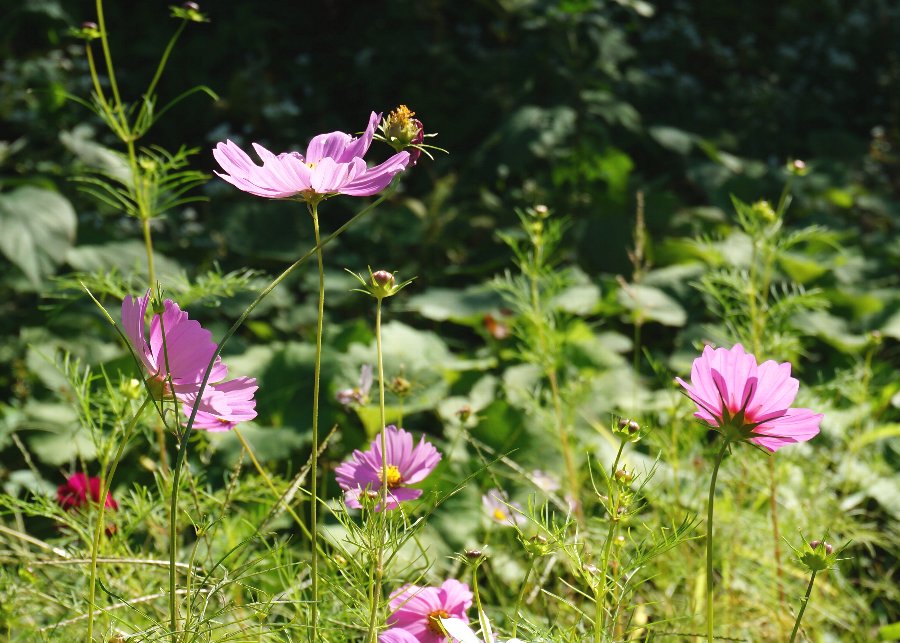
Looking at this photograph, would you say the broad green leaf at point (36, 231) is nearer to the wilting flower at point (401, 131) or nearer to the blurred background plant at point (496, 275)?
the blurred background plant at point (496, 275)

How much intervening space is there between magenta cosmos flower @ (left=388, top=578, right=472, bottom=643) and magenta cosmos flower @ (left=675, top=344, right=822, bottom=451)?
0.76 feet

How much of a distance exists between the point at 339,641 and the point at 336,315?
4.92 feet

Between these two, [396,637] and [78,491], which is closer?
Answer: [396,637]

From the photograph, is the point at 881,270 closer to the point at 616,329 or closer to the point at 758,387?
the point at 616,329

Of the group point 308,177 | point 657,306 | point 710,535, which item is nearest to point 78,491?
point 308,177

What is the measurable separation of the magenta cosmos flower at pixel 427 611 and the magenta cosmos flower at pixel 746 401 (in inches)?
9.1

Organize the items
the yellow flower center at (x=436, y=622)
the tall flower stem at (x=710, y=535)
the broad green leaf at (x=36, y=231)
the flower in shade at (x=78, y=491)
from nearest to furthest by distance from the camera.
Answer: the tall flower stem at (x=710, y=535) → the yellow flower center at (x=436, y=622) → the flower in shade at (x=78, y=491) → the broad green leaf at (x=36, y=231)

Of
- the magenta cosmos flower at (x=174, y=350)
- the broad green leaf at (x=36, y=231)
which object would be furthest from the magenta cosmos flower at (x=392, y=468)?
the broad green leaf at (x=36, y=231)

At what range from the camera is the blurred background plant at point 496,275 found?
1013 mm

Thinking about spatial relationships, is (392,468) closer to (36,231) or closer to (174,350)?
(174,350)

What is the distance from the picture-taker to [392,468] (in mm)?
683

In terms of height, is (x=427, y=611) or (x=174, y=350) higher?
(x=174, y=350)

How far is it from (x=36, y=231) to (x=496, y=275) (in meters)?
0.88

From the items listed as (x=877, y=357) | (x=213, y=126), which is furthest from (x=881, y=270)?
(x=213, y=126)
